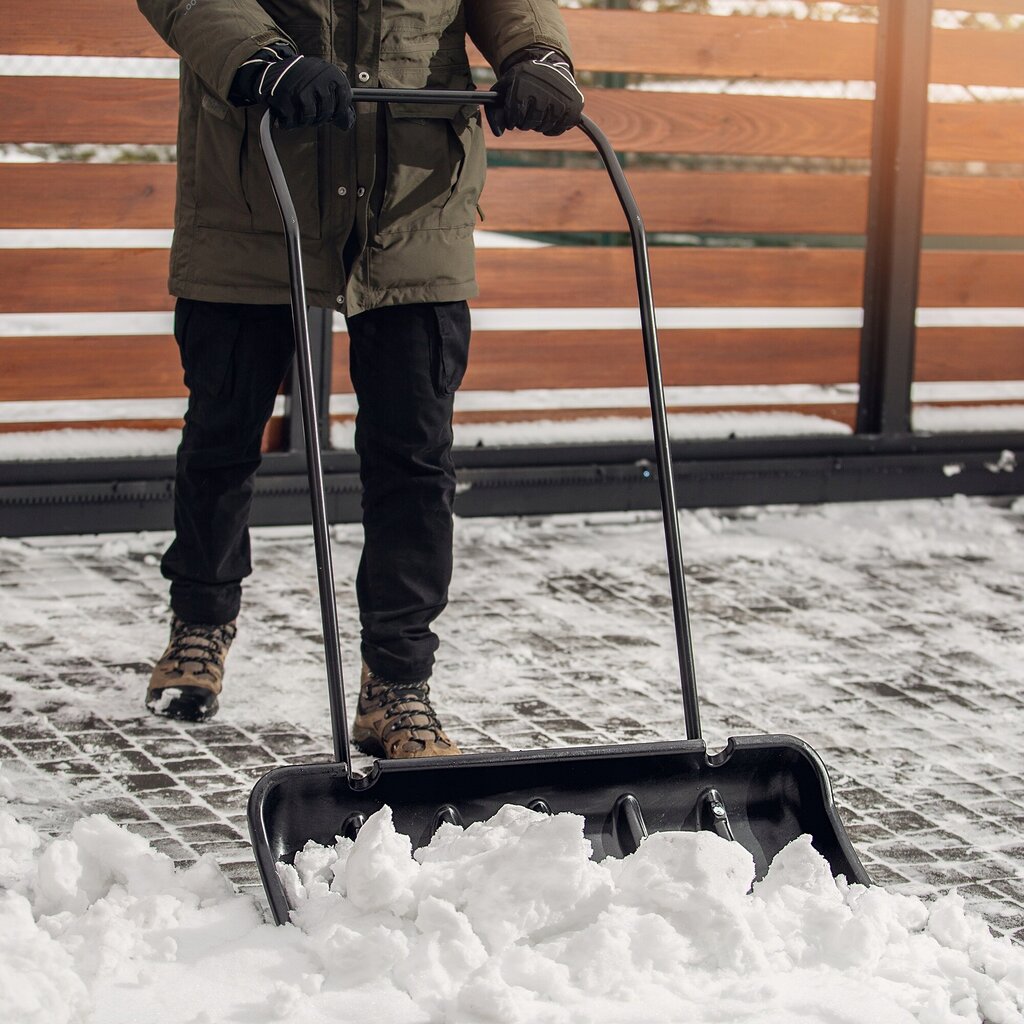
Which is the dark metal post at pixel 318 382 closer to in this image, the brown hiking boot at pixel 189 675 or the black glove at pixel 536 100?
the brown hiking boot at pixel 189 675

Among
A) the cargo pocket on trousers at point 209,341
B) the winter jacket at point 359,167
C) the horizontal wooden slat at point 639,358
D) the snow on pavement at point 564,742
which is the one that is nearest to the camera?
the snow on pavement at point 564,742

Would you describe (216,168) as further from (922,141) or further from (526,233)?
(922,141)

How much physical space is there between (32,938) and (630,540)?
3400 millimetres

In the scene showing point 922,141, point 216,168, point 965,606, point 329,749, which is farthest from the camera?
point 922,141

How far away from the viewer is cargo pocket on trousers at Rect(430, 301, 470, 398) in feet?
10.7

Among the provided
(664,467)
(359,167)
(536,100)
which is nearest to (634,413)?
(359,167)

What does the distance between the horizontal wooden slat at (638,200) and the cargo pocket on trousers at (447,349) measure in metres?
2.08

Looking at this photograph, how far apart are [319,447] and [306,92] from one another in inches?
22.8

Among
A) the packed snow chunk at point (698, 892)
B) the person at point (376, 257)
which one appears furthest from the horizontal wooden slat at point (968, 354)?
the packed snow chunk at point (698, 892)

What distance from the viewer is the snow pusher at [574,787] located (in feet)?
8.24

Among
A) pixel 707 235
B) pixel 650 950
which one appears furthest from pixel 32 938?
pixel 707 235

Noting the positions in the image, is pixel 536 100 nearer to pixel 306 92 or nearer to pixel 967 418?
pixel 306 92

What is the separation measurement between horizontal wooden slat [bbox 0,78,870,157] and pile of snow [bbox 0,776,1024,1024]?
3.06 meters

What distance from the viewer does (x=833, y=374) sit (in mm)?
5988
